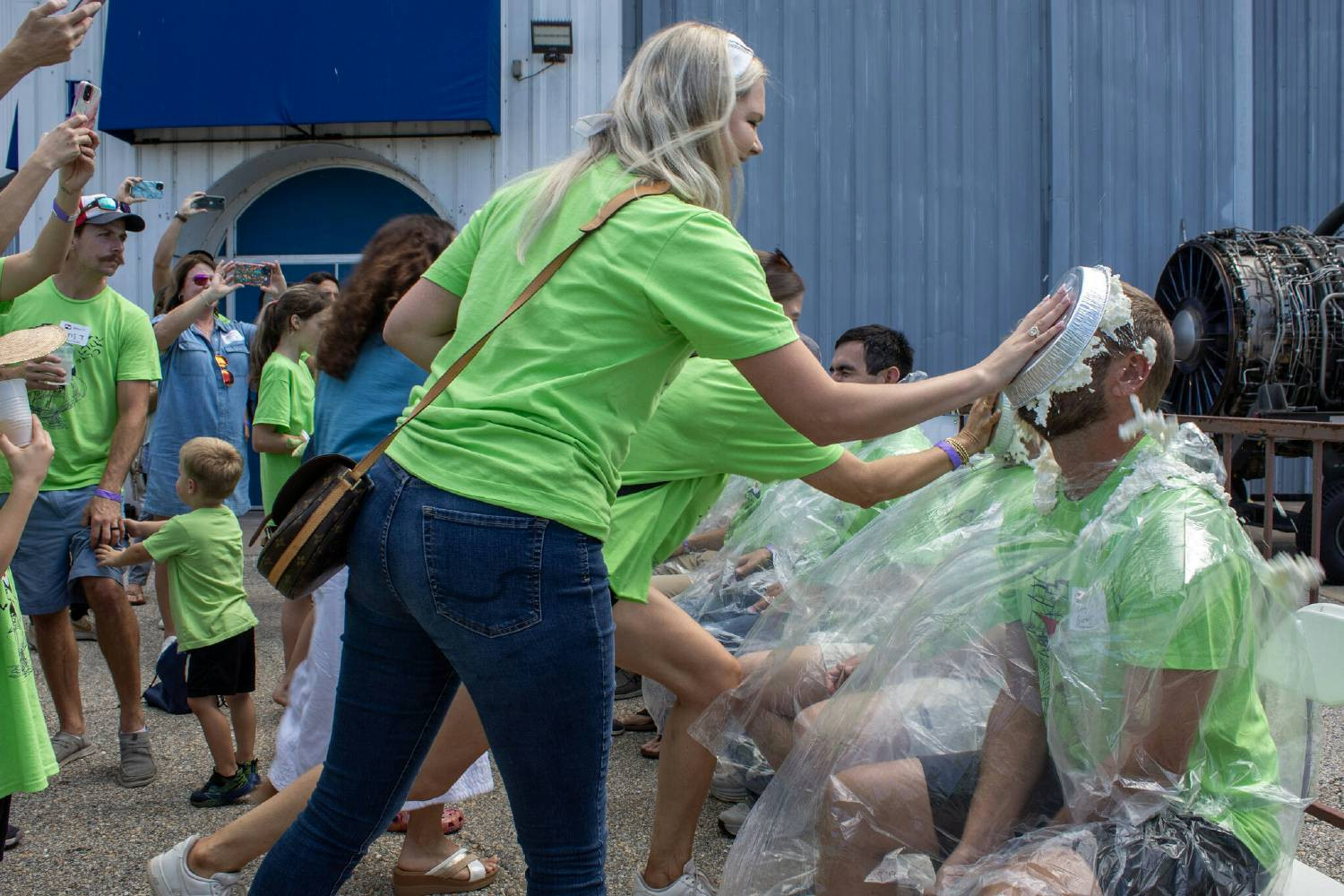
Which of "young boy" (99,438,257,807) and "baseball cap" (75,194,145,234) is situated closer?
"young boy" (99,438,257,807)

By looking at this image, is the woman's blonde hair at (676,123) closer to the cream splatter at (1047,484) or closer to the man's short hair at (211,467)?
the cream splatter at (1047,484)

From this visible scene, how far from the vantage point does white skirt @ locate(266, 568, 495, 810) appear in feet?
9.14

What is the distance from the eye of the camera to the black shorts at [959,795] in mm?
1874

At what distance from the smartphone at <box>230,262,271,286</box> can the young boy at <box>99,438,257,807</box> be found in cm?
222

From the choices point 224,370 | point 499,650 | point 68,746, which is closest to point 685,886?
point 499,650

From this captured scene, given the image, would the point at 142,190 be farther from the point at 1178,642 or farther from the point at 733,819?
the point at 1178,642

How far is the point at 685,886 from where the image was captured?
254 centimetres

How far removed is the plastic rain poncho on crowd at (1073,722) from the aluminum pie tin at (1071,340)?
228 millimetres

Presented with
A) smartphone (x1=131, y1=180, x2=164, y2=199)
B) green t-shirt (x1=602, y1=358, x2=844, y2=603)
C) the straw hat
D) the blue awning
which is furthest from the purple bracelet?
the blue awning

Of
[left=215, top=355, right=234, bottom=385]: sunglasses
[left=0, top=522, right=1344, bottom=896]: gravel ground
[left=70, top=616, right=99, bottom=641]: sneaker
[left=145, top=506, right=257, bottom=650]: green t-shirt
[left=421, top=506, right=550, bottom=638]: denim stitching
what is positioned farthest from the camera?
[left=70, top=616, right=99, bottom=641]: sneaker

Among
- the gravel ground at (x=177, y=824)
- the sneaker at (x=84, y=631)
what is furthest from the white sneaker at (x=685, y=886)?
the sneaker at (x=84, y=631)

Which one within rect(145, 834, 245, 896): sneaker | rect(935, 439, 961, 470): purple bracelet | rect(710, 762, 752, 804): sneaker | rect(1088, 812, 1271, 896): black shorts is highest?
rect(935, 439, 961, 470): purple bracelet

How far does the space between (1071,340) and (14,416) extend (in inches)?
78.9

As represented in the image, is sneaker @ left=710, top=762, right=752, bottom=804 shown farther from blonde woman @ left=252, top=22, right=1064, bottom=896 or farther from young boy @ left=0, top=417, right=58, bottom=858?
young boy @ left=0, top=417, right=58, bottom=858
